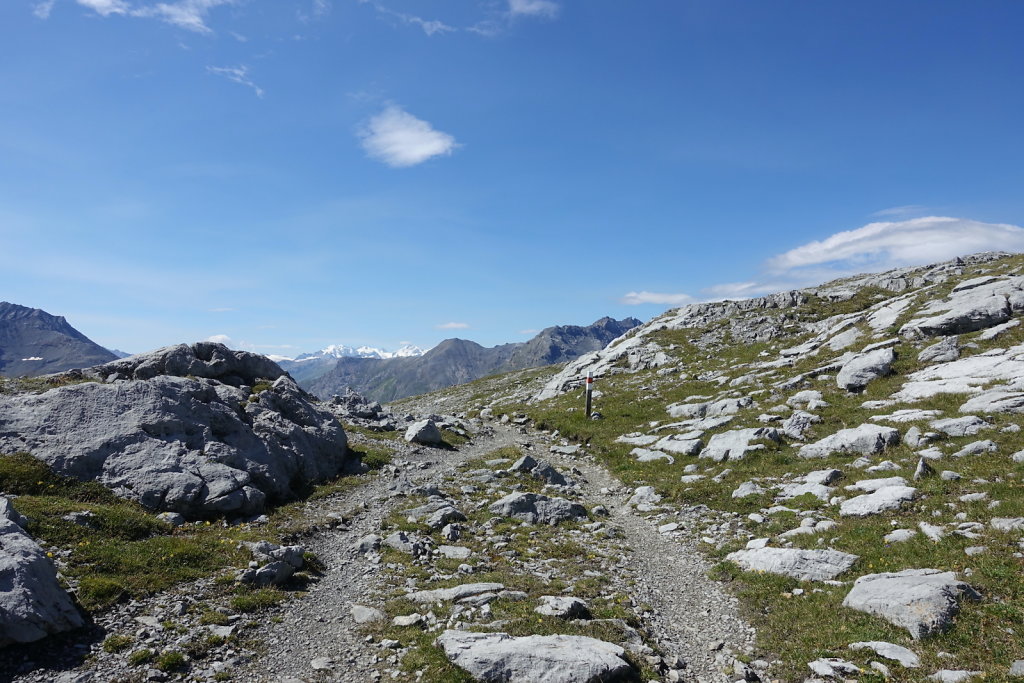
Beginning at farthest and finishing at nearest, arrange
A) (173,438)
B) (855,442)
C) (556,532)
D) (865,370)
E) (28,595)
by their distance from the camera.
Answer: (865,370), (855,442), (173,438), (556,532), (28,595)

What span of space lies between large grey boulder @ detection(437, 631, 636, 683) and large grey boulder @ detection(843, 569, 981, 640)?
6657 millimetres

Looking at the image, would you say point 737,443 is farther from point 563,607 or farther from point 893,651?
point 563,607

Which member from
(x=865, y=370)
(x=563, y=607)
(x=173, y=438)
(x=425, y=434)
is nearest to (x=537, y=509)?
(x=563, y=607)

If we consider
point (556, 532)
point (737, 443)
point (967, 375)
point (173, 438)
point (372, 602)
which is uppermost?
point (967, 375)

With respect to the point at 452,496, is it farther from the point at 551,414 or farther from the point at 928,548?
the point at 551,414

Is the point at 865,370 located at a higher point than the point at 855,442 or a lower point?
higher

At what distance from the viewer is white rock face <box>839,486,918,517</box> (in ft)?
62.7

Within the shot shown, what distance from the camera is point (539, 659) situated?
11.9 metres

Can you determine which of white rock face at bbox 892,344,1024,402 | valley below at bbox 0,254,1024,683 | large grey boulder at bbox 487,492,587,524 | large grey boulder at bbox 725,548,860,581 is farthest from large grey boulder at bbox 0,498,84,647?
white rock face at bbox 892,344,1024,402

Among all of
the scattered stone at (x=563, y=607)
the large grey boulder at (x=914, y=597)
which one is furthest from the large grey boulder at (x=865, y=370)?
the scattered stone at (x=563, y=607)

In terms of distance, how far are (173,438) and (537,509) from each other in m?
17.9

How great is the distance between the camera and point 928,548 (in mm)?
15555

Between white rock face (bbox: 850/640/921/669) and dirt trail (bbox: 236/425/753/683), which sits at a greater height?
white rock face (bbox: 850/640/921/669)

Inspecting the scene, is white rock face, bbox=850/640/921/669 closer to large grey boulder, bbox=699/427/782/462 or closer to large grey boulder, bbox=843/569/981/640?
large grey boulder, bbox=843/569/981/640
